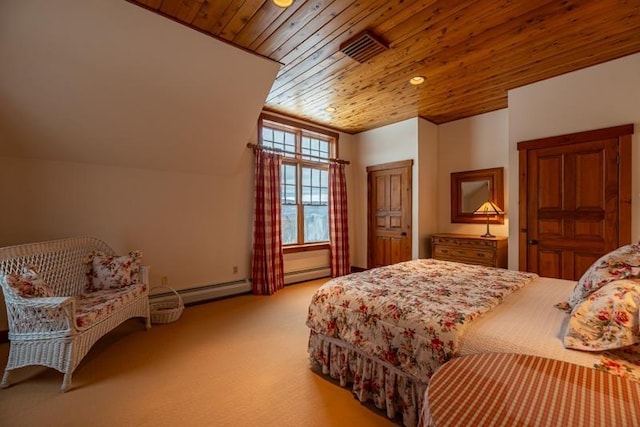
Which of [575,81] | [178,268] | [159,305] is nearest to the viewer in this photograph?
[575,81]

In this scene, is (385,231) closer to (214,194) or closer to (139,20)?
(214,194)

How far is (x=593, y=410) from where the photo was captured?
84 centimetres

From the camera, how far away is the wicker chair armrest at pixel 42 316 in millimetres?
1934

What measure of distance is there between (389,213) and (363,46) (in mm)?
2927

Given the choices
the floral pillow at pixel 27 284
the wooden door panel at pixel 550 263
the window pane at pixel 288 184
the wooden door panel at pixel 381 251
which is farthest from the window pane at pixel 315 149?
the floral pillow at pixel 27 284

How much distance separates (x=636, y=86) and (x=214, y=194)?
4.73 metres

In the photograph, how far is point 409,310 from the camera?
1.59 metres

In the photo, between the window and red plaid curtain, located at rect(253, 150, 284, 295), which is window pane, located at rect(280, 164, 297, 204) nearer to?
the window

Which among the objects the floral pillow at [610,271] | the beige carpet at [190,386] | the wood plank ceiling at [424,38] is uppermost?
the wood plank ceiling at [424,38]

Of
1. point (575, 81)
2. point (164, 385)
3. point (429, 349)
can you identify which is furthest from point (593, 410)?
point (575, 81)

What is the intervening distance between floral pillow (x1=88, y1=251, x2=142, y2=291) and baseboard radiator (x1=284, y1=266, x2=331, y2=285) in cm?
220

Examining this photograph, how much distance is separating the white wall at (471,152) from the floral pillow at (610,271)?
211cm

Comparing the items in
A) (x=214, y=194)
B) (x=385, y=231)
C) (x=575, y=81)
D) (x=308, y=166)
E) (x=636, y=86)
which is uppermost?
(x=575, y=81)

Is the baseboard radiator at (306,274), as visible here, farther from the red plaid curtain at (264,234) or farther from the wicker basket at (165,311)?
the wicker basket at (165,311)
